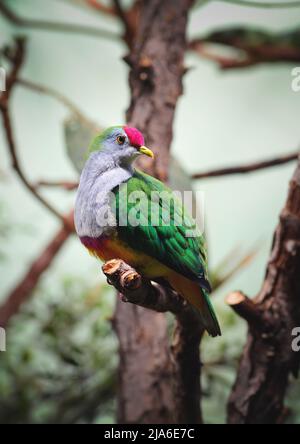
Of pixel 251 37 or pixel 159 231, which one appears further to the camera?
pixel 251 37

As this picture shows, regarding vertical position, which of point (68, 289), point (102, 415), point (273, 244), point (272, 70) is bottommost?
point (102, 415)

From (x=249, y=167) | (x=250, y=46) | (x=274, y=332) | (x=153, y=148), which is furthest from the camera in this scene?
(x=250, y=46)

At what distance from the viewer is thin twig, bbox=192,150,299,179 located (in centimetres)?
183

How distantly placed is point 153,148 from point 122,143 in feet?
1.51

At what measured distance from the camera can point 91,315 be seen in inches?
93.3

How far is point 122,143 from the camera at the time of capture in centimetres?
115

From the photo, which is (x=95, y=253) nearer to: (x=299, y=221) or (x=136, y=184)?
(x=136, y=184)

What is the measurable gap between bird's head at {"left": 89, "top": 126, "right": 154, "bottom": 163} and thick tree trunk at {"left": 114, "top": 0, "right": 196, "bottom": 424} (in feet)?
1.36

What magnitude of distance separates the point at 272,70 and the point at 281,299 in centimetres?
175

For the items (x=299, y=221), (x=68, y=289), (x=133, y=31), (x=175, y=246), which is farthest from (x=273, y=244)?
(x=133, y=31)

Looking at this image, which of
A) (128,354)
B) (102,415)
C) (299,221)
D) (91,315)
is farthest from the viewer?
(91,315)

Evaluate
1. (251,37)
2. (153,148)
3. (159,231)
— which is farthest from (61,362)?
(251,37)

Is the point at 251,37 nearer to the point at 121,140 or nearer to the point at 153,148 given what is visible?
the point at 153,148

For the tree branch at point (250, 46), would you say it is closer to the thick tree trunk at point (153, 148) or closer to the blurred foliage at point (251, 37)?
the blurred foliage at point (251, 37)
